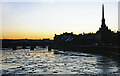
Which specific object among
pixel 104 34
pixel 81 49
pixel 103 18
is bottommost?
pixel 81 49

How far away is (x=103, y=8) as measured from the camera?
10106 centimetres

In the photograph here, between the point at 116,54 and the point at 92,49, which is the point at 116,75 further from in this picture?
the point at 92,49

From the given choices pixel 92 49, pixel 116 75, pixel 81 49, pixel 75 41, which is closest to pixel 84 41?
pixel 75 41

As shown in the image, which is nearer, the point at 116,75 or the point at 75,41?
the point at 116,75

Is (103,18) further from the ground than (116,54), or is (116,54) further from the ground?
(103,18)

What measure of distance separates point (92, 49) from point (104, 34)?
92.2 feet

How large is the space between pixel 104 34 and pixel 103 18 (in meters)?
10.7

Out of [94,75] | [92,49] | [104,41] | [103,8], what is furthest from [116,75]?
[103,8]

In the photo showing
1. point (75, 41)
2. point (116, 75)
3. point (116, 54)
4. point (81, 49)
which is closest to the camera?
point (116, 75)

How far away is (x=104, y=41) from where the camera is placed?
97000mm

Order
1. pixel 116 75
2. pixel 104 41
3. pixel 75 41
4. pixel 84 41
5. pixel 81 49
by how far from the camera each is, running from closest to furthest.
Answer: pixel 116 75 → pixel 81 49 → pixel 104 41 → pixel 84 41 → pixel 75 41

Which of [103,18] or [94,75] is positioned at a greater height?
[103,18]

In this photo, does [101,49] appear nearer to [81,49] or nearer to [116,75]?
[81,49]

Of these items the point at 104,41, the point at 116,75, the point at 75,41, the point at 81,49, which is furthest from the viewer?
the point at 75,41
